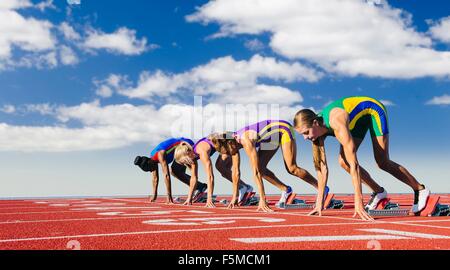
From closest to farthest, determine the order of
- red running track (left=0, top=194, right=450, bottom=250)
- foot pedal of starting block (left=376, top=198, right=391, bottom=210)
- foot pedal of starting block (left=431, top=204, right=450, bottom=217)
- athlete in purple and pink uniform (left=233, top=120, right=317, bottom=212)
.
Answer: red running track (left=0, top=194, right=450, bottom=250), foot pedal of starting block (left=431, top=204, right=450, bottom=217), foot pedal of starting block (left=376, top=198, right=391, bottom=210), athlete in purple and pink uniform (left=233, top=120, right=317, bottom=212)

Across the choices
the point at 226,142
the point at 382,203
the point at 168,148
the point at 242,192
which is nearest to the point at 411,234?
the point at 382,203

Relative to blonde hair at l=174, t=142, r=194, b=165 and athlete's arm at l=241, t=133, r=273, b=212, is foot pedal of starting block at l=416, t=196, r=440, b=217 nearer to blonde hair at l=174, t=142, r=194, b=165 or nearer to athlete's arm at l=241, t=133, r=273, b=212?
athlete's arm at l=241, t=133, r=273, b=212

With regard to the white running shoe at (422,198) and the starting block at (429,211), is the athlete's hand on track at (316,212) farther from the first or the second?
Answer: the white running shoe at (422,198)

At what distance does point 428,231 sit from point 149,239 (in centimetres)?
313

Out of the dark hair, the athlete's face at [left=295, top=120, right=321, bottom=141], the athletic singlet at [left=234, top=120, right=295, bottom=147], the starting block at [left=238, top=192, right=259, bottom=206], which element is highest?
the athletic singlet at [left=234, top=120, right=295, bottom=147]

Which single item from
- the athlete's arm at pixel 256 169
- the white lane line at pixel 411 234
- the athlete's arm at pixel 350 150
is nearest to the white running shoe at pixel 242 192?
the athlete's arm at pixel 256 169

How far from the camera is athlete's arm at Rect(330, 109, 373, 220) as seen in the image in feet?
23.7

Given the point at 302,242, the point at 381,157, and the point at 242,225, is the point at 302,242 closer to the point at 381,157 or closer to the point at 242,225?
the point at 242,225

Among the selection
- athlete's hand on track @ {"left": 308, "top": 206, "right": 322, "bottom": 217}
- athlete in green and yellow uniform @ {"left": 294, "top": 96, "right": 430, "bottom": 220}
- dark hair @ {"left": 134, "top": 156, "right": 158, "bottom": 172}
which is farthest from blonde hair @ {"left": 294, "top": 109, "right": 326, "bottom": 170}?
dark hair @ {"left": 134, "top": 156, "right": 158, "bottom": 172}

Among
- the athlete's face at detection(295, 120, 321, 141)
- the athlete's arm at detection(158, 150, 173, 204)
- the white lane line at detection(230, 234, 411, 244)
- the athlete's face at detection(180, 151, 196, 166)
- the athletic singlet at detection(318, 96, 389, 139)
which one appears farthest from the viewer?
the athlete's arm at detection(158, 150, 173, 204)

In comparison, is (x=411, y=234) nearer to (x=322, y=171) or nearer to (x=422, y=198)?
(x=322, y=171)

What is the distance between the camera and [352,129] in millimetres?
8500
